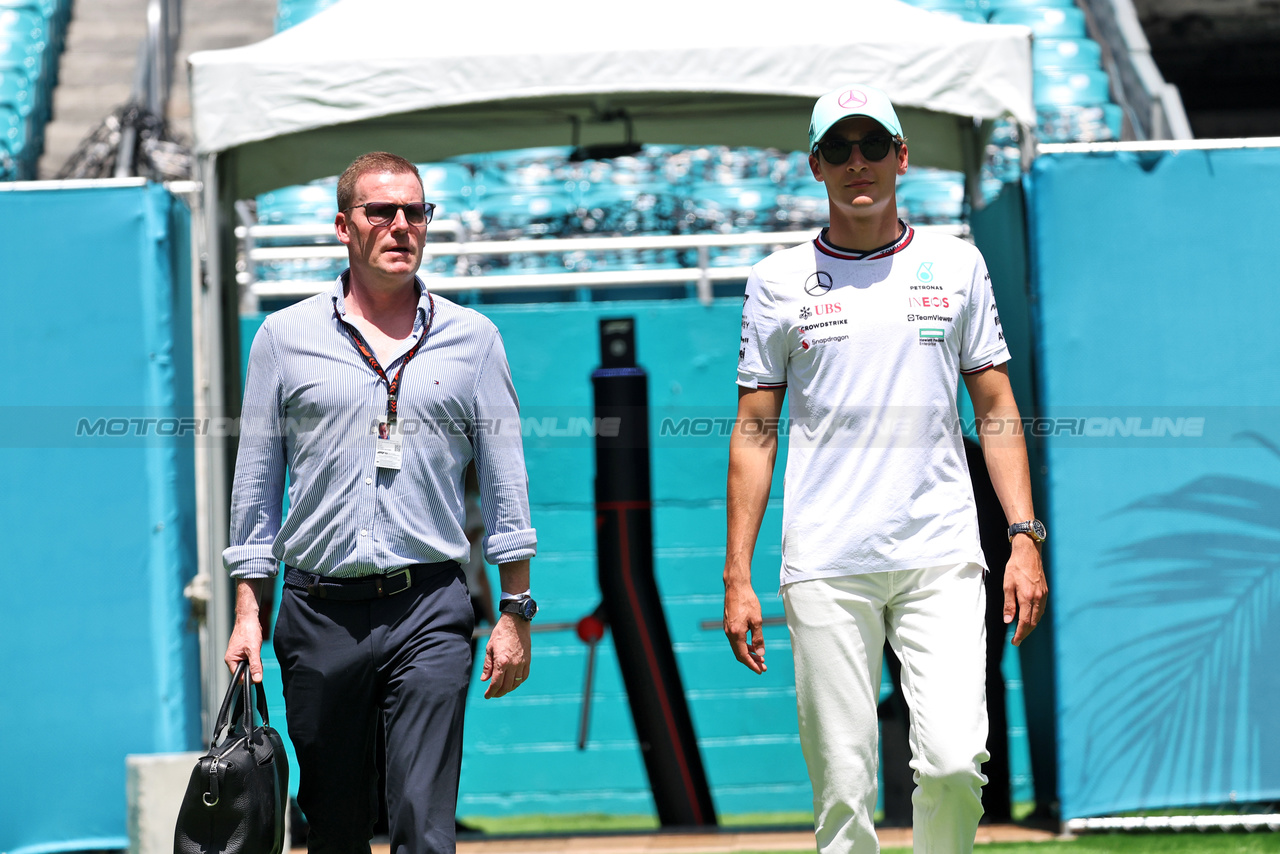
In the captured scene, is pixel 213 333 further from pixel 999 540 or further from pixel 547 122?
pixel 999 540

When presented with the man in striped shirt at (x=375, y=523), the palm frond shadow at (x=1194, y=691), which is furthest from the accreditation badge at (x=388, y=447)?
the palm frond shadow at (x=1194, y=691)

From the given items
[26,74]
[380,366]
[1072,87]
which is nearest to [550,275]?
[380,366]

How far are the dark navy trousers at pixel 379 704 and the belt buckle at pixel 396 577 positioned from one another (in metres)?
0.02

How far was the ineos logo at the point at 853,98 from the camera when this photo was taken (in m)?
2.93

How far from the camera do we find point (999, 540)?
4762mm

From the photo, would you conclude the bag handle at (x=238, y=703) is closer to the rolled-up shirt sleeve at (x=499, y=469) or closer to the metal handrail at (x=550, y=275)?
the rolled-up shirt sleeve at (x=499, y=469)

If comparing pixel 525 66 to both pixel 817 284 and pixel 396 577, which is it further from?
pixel 396 577

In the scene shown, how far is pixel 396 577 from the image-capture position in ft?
9.20

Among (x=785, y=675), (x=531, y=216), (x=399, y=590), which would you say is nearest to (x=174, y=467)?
(x=399, y=590)

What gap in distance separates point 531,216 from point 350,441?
613cm

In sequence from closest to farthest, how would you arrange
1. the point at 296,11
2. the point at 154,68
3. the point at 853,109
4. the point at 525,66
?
the point at 853,109 → the point at 525,66 → the point at 154,68 → the point at 296,11

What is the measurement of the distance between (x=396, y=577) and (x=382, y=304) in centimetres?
62

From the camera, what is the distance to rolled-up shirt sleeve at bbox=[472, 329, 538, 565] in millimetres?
2896

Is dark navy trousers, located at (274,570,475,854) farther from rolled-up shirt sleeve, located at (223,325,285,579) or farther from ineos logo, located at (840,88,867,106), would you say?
ineos logo, located at (840,88,867,106)
